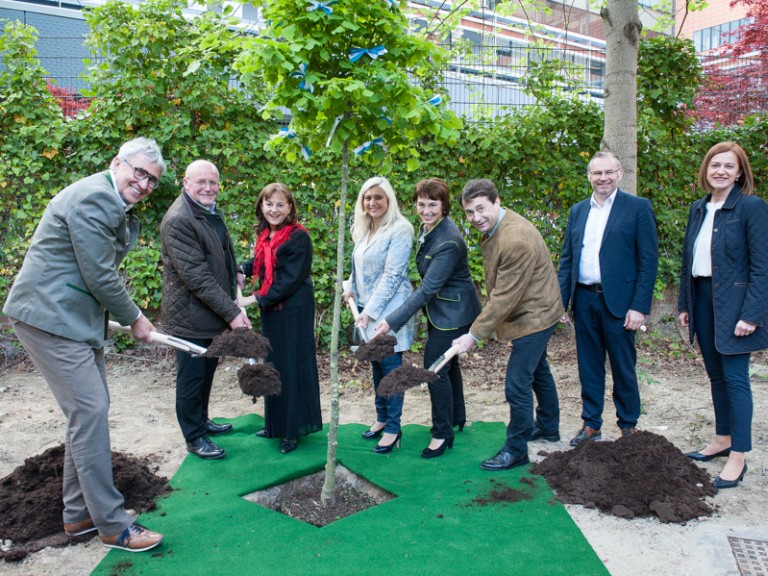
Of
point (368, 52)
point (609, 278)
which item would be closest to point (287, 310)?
point (368, 52)

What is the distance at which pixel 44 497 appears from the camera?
336 cm

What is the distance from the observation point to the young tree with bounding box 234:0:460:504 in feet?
9.94

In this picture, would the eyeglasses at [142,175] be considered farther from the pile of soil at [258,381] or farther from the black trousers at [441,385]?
the black trousers at [441,385]

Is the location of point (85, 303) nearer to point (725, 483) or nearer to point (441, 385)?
point (441, 385)

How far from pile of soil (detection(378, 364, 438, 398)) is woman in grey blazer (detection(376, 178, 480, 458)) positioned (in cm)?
52

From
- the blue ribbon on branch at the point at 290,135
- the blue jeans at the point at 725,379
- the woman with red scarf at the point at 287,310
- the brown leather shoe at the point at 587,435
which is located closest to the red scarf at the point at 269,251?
the woman with red scarf at the point at 287,310

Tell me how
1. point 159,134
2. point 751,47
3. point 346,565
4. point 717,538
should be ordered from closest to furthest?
point 346,565 → point 717,538 → point 159,134 → point 751,47

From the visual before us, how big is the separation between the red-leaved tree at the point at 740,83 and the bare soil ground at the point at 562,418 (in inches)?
124

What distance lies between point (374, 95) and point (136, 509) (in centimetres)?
269

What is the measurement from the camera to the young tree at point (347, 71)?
3.03 meters

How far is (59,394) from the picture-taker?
2934 millimetres

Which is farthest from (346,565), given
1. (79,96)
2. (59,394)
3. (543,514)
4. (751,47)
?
(751,47)

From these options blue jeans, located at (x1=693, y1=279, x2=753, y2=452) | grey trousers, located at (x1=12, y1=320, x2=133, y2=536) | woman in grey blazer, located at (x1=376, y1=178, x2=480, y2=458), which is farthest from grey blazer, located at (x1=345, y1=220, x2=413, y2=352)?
blue jeans, located at (x1=693, y1=279, x2=753, y2=452)

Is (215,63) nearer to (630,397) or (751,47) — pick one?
(630,397)
